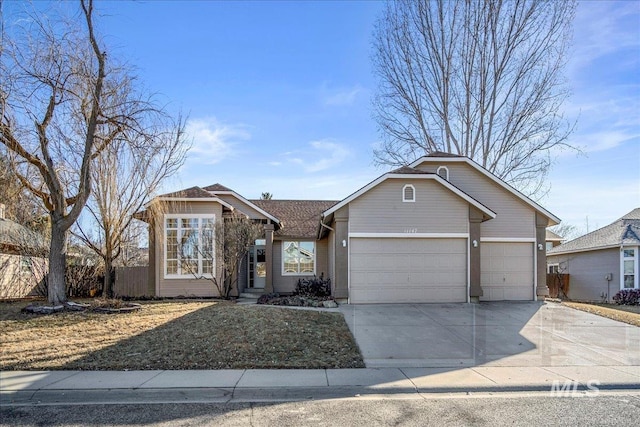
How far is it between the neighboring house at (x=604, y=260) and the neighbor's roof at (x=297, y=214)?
13990mm

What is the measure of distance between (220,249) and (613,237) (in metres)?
19.2

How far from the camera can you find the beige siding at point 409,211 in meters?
14.7

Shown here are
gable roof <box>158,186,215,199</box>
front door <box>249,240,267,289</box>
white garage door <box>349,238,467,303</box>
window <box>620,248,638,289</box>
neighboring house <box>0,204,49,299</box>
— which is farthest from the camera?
window <box>620,248,638,289</box>

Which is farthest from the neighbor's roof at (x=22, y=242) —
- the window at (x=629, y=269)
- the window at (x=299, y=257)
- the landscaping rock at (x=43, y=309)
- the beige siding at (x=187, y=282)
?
the window at (x=629, y=269)

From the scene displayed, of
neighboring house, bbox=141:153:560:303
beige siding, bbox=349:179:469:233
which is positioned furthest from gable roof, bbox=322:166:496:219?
beige siding, bbox=349:179:469:233

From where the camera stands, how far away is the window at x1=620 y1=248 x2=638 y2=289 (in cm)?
1978

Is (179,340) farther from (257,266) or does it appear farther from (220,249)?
(257,266)

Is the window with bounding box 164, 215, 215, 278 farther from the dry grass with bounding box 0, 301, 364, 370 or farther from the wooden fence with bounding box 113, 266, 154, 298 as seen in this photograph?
the dry grass with bounding box 0, 301, 364, 370

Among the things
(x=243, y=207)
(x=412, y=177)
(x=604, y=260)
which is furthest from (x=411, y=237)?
(x=604, y=260)

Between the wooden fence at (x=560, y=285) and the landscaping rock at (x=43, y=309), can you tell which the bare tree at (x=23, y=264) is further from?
the wooden fence at (x=560, y=285)

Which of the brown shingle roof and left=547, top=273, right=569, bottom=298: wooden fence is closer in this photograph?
the brown shingle roof

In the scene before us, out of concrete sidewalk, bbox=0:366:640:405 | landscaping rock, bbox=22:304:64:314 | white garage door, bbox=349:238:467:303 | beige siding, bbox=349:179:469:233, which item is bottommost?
concrete sidewalk, bbox=0:366:640:405

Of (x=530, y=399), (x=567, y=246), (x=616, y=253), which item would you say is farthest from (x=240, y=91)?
(x=567, y=246)

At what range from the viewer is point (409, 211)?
1482cm
